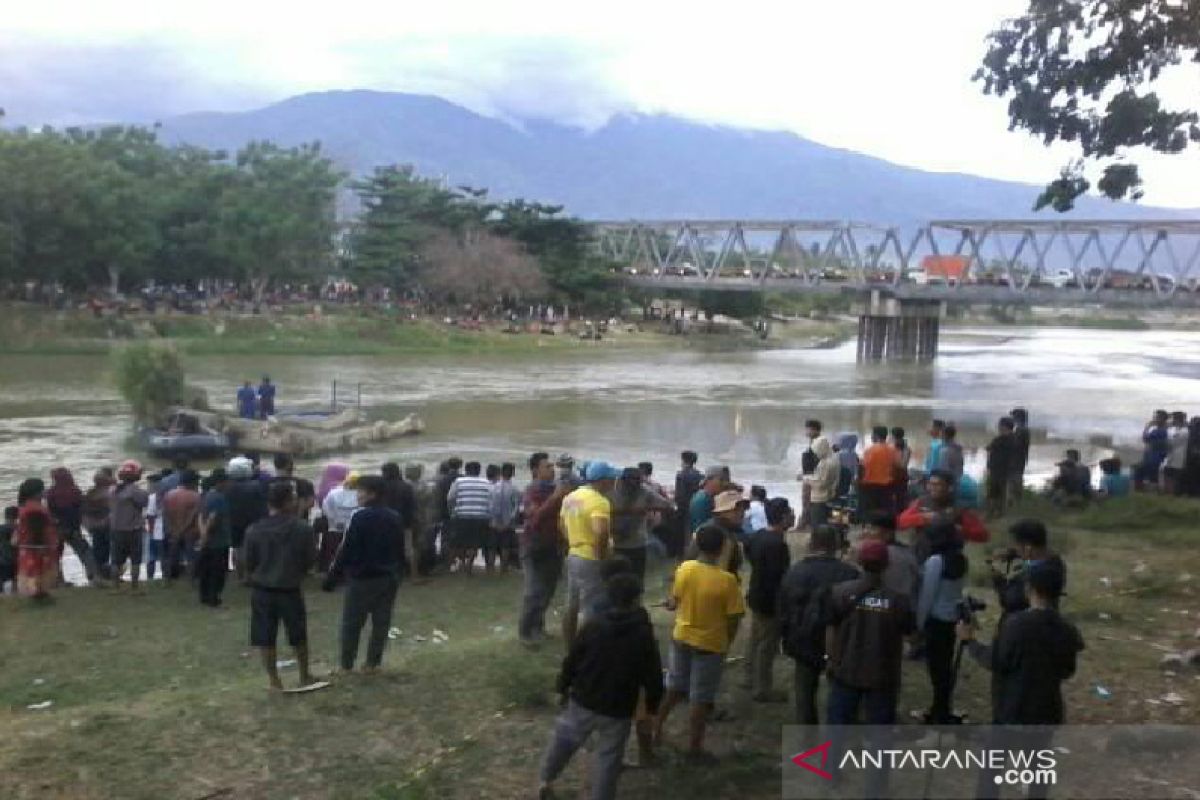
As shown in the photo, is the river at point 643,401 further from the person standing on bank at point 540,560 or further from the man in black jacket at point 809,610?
the man in black jacket at point 809,610

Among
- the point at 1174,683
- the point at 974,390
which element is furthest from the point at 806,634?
the point at 974,390

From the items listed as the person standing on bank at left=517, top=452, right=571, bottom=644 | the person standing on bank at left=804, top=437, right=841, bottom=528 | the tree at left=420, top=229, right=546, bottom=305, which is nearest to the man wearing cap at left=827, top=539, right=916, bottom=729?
the person standing on bank at left=517, top=452, right=571, bottom=644

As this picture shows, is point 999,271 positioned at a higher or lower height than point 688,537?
higher

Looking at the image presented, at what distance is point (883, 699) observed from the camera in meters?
5.23

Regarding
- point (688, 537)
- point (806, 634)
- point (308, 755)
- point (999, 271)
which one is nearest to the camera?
point (806, 634)

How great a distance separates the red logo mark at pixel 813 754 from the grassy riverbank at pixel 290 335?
43668 millimetres

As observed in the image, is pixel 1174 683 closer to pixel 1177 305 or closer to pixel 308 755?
pixel 308 755

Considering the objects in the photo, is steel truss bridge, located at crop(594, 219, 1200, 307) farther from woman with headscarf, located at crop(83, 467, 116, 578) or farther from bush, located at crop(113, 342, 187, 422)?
woman with headscarf, located at crop(83, 467, 116, 578)

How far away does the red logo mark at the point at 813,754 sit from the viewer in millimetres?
5734

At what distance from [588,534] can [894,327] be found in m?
62.2

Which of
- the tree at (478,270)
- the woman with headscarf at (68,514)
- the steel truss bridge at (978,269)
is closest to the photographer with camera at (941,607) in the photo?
the woman with headscarf at (68,514)

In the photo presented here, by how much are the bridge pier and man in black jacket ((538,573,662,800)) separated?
6122 centimetres

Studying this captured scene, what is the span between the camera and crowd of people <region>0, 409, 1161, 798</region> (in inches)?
205

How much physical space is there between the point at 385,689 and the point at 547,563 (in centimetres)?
144
